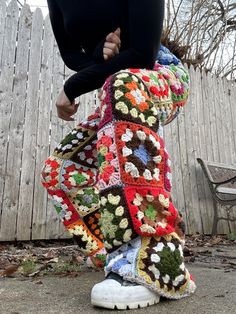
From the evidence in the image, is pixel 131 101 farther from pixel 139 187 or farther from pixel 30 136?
pixel 30 136

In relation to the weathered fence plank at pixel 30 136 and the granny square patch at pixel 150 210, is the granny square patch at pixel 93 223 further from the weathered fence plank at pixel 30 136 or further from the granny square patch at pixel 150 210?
the weathered fence plank at pixel 30 136

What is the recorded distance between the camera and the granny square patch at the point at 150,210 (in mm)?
1208

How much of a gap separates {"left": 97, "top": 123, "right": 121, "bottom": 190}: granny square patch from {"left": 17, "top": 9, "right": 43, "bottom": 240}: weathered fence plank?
2.03 meters

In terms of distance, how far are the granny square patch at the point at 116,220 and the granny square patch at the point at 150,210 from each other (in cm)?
2

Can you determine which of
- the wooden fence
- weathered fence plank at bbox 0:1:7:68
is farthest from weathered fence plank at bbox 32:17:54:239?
weathered fence plank at bbox 0:1:7:68

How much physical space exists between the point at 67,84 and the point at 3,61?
2.08m

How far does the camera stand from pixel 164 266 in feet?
Result: 3.92

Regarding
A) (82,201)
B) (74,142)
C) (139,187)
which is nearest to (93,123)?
(74,142)

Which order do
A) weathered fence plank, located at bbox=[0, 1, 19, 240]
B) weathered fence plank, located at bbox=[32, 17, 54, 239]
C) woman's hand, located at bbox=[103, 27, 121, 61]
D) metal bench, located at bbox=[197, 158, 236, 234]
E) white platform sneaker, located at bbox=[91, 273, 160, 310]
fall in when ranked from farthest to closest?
1. metal bench, located at bbox=[197, 158, 236, 234]
2. weathered fence plank, located at bbox=[32, 17, 54, 239]
3. weathered fence plank, located at bbox=[0, 1, 19, 240]
4. woman's hand, located at bbox=[103, 27, 121, 61]
5. white platform sneaker, located at bbox=[91, 273, 160, 310]

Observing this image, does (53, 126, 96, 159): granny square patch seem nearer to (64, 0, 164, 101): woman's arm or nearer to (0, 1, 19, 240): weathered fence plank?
(64, 0, 164, 101): woman's arm

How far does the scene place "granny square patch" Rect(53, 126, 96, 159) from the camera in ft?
5.90

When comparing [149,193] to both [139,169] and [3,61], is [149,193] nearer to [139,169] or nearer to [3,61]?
[139,169]

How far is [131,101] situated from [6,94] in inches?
87.7

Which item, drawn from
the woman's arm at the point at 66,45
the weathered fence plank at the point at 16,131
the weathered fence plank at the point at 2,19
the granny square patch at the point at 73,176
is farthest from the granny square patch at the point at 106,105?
the weathered fence plank at the point at 2,19
